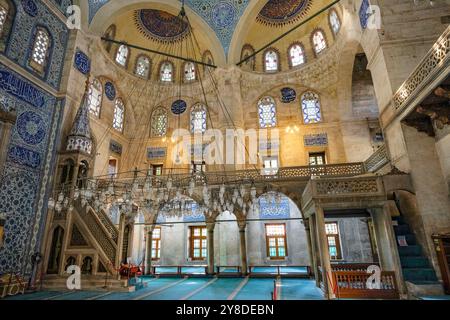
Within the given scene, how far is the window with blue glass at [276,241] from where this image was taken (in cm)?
1295

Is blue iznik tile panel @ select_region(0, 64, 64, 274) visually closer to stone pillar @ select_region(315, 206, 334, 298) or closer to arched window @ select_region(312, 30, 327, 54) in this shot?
stone pillar @ select_region(315, 206, 334, 298)

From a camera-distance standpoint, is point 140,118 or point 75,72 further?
point 140,118

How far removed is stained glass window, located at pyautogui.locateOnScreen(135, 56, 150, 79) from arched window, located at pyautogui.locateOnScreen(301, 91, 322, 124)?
28.3ft

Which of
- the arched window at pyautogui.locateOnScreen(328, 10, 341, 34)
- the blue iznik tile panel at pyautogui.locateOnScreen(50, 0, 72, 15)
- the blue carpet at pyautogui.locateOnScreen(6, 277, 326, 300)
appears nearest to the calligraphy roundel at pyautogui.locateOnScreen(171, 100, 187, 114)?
the blue iznik tile panel at pyautogui.locateOnScreen(50, 0, 72, 15)

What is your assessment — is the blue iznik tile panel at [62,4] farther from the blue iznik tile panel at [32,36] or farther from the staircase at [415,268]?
the staircase at [415,268]

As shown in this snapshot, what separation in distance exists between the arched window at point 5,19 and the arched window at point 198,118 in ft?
26.8

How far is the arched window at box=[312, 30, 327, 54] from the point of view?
12.8 metres

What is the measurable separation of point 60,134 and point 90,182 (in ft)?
6.44

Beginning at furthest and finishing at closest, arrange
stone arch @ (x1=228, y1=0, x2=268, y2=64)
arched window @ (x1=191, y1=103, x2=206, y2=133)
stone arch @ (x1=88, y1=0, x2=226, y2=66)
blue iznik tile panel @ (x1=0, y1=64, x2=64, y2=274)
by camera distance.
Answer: arched window @ (x1=191, y1=103, x2=206, y2=133) < stone arch @ (x1=228, y1=0, x2=268, y2=64) < stone arch @ (x1=88, y1=0, x2=226, y2=66) < blue iznik tile panel @ (x1=0, y1=64, x2=64, y2=274)

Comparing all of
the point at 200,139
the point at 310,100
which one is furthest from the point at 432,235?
the point at 200,139

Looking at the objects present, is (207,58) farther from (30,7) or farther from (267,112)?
(30,7)

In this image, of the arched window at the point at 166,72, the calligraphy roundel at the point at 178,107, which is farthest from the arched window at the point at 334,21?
the arched window at the point at 166,72
